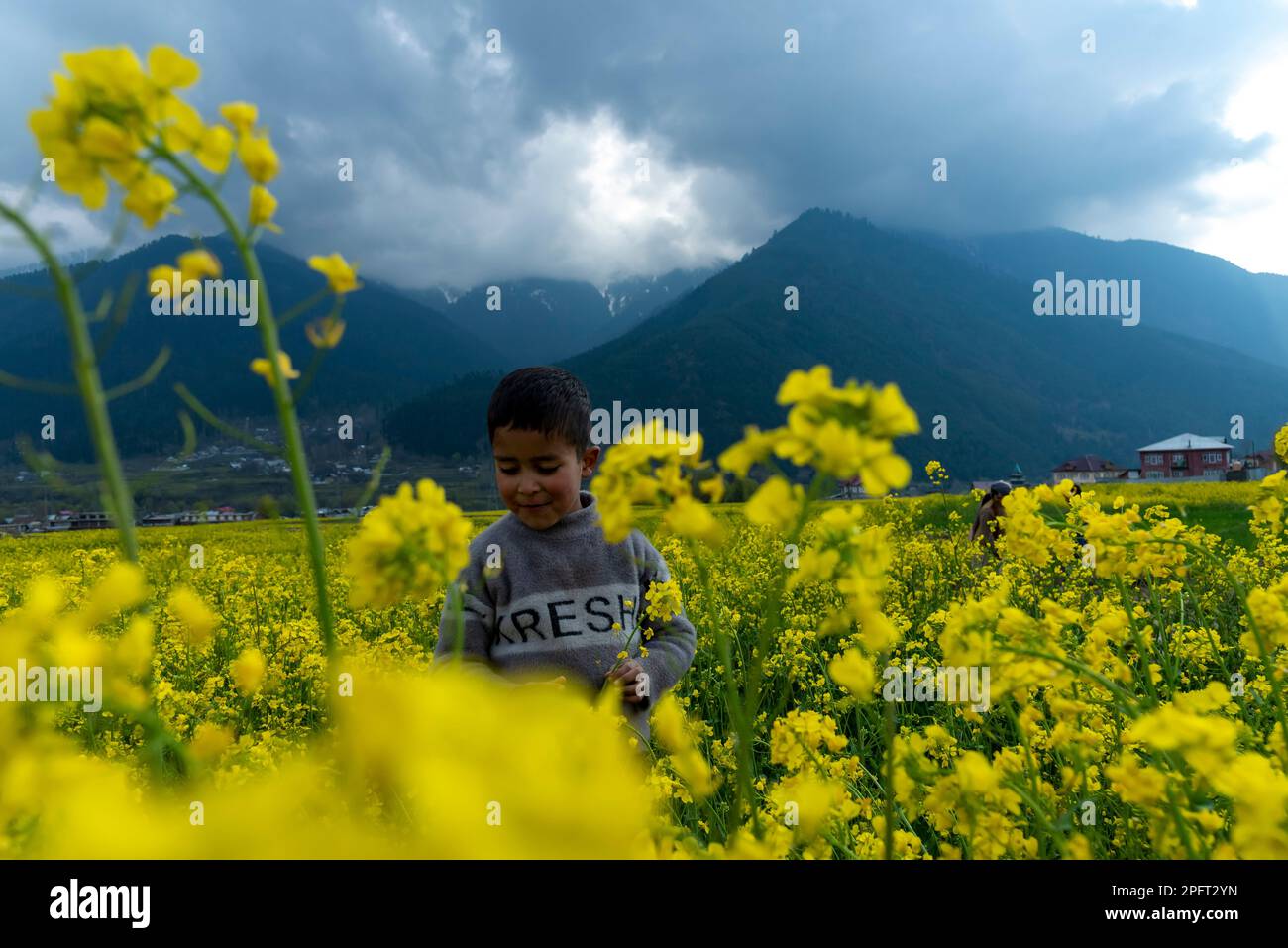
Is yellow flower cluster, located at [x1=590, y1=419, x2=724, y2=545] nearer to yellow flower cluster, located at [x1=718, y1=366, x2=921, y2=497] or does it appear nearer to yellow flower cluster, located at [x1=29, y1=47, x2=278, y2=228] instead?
yellow flower cluster, located at [x1=718, y1=366, x2=921, y2=497]

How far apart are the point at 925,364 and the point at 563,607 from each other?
159 m

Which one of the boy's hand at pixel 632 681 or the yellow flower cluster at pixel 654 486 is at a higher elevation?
the yellow flower cluster at pixel 654 486

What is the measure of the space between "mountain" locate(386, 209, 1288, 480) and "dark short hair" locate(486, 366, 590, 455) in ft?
237

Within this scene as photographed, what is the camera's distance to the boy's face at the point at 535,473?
192 cm

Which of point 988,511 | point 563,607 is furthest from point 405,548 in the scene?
point 988,511

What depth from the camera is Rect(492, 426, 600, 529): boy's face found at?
1921mm

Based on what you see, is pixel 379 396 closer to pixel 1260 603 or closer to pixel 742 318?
pixel 742 318

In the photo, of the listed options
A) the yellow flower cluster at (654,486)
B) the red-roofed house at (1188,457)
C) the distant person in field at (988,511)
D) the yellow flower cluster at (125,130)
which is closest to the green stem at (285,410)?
the yellow flower cluster at (125,130)

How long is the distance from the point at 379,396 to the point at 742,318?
2811 inches

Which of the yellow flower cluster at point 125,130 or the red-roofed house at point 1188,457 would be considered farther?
the red-roofed house at point 1188,457

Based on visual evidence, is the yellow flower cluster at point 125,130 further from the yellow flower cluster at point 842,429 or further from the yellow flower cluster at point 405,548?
the yellow flower cluster at point 842,429

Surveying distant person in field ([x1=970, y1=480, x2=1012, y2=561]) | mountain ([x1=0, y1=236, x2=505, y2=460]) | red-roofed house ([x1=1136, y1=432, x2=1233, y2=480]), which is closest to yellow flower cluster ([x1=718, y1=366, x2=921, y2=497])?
distant person in field ([x1=970, y1=480, x2=1012, y2=561])

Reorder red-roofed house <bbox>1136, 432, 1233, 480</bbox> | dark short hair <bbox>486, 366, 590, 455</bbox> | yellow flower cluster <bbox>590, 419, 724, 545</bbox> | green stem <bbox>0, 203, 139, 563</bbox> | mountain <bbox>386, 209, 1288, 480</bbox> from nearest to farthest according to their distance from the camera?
green stem <bbox>0, 203, 139, 563</bbox> < yellow flower cluster <bbox>590, 419, 724, 545</bbox> < dark short hair <bbox>486, 366, 590, 455</bbox> < red-roofed house <bbox>1136, 432, 1233, 480</bbox> < mountain <bbox>386, 209, 1288, 480</bbox>
